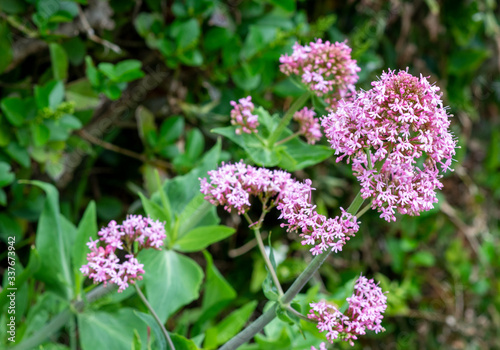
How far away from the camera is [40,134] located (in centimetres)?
173

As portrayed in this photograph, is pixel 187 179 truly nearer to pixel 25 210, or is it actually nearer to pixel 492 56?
pixel 25 210

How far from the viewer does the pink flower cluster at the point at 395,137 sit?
3.11 ft

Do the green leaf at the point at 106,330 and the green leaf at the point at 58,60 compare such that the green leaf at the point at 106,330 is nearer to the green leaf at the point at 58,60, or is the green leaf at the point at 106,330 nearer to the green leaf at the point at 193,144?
the green leaf at the point at 193,144

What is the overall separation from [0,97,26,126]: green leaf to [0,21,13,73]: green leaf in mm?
135

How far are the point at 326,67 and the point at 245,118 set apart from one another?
231mm

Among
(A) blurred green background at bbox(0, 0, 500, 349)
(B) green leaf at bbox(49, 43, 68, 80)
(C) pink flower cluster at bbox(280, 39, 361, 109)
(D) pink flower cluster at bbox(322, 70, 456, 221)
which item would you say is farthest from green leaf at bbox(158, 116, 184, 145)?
(D) pink flower cluster at bbox(322, 70, 456, 221)

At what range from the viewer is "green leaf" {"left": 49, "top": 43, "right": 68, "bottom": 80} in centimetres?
180

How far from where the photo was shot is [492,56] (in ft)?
10.1

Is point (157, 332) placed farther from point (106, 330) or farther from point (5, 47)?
point (5, 47)

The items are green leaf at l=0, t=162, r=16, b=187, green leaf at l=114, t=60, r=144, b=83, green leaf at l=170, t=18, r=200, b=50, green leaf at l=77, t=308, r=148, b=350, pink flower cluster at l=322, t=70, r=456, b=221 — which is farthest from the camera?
green leaf at l=170, t=18, r=200, b=50

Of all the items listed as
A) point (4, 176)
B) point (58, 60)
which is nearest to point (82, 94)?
point (58, 60)

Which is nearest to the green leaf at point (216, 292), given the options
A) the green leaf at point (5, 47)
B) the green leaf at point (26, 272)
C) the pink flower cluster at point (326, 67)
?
the green leaf at point (26, 272)

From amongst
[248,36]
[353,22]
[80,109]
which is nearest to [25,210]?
[80,109]

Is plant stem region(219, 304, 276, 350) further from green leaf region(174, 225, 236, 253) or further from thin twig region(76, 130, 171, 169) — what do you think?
thin twig region(76, 130, 171, 169)
